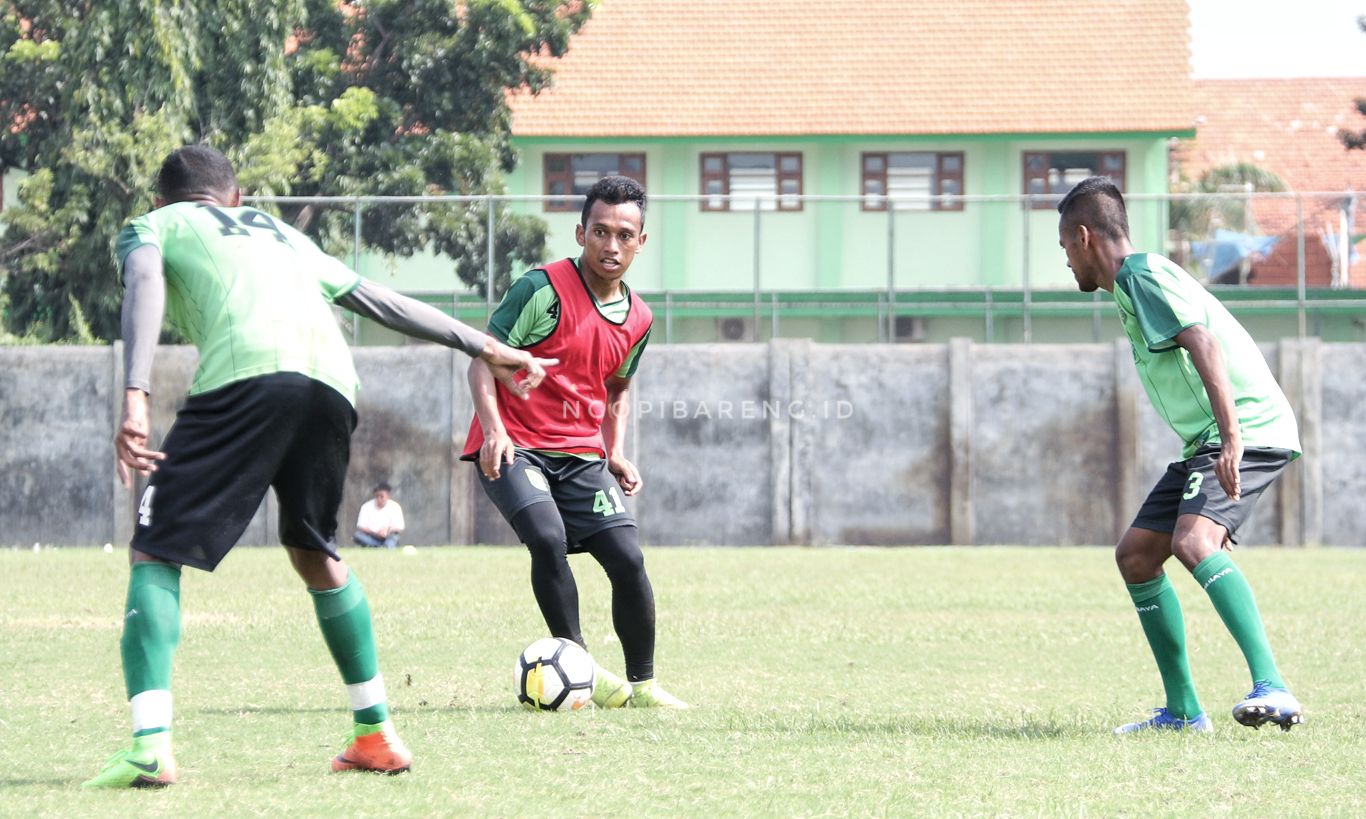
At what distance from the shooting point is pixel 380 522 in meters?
24.6

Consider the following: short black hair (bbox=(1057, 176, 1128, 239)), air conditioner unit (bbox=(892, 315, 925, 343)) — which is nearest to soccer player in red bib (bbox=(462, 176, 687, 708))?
short black hair (bbox=(1057, 176, 1128, 239))

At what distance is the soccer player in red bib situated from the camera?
8352 millimetres

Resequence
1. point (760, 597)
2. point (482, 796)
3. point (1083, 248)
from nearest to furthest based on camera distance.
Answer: point (482, 796)
point (1083, 248)
point (760, 597)


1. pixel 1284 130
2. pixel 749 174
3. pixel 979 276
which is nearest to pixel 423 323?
pixel 979 276

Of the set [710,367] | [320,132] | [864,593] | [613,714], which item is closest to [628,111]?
[320,132]

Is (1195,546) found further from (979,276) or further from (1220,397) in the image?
(979,276)

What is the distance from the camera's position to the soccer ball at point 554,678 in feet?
26.6

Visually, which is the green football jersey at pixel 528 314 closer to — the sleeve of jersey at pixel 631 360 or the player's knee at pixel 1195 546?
the sleeve of jersey at pixel 631 360

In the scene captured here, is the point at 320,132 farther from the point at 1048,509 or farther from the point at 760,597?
the point at 760,597

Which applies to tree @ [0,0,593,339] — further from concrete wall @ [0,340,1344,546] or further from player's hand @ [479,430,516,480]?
player's hand @ [479,430,516,480]

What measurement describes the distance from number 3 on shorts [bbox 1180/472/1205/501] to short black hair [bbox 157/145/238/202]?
11.6 ft

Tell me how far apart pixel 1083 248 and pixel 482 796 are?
3.18 m

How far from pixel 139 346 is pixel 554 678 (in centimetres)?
291

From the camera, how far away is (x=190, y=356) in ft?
82.9
